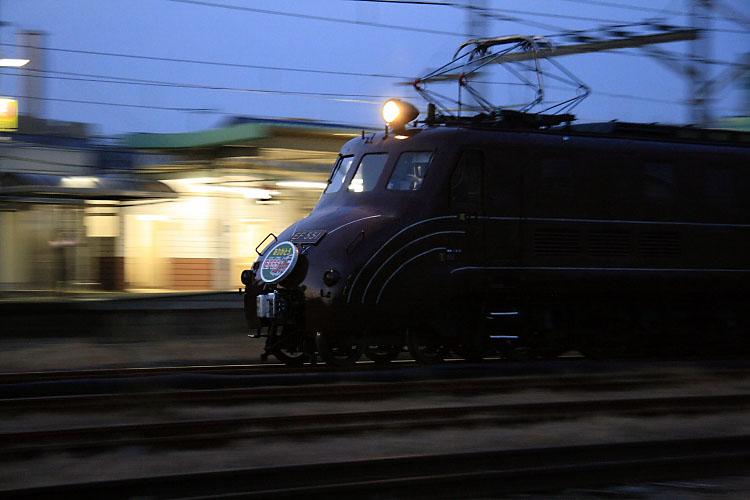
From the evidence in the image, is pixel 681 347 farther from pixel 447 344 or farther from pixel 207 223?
pixel 207 223

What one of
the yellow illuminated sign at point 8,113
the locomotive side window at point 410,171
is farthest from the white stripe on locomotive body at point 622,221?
the yellow illuminated sign at point 8,113

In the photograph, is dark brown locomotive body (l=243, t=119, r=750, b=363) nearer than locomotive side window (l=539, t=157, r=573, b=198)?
Yes

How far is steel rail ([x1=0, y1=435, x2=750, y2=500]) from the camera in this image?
491cm

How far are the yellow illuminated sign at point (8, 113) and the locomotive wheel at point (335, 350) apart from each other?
19.3 m

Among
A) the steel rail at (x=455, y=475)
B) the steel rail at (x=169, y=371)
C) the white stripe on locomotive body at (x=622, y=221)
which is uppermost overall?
the white stripe on locomotive body at (x=622, y=221)

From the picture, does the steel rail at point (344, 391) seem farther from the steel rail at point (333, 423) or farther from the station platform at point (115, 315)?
the station platform at point (115, 315)

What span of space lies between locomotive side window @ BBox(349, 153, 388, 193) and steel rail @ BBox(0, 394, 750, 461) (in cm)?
424

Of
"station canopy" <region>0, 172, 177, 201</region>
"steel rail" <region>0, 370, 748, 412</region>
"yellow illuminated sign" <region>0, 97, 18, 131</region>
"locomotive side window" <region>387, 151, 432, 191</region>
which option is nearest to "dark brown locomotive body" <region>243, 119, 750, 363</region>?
"locomotive side window" <region>387, 151, 432, 191</region>

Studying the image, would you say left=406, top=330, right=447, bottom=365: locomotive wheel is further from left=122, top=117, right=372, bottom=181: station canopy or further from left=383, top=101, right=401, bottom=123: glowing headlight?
left=122, top=117, right=372, bottom=181: station canopy

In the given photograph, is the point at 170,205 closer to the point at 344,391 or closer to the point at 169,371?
the point at 169,371

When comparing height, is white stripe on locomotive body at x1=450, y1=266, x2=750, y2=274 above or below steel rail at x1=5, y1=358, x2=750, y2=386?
above

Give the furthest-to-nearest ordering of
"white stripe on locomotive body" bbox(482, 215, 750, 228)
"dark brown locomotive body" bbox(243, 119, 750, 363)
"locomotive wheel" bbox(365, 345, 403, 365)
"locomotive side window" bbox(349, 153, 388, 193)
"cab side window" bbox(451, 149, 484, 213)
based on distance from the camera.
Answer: "locomotive wheel" bbox(365, 345, 403, 365)
"locomotive side window" bbox(349, 153, 388, 193)
"white stripe on locomotive body" bbox(482, 215, 750, 228)
"cab side window" bbox(451, 149, 484, 213)
"dark brown locomotive body" bbox(243, 119, 750, 363)

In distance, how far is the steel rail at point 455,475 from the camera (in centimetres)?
491

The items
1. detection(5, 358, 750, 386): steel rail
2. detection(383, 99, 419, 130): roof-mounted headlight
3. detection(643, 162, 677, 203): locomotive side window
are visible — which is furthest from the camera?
detection(643, 162, 677, 203): locomotive side window
